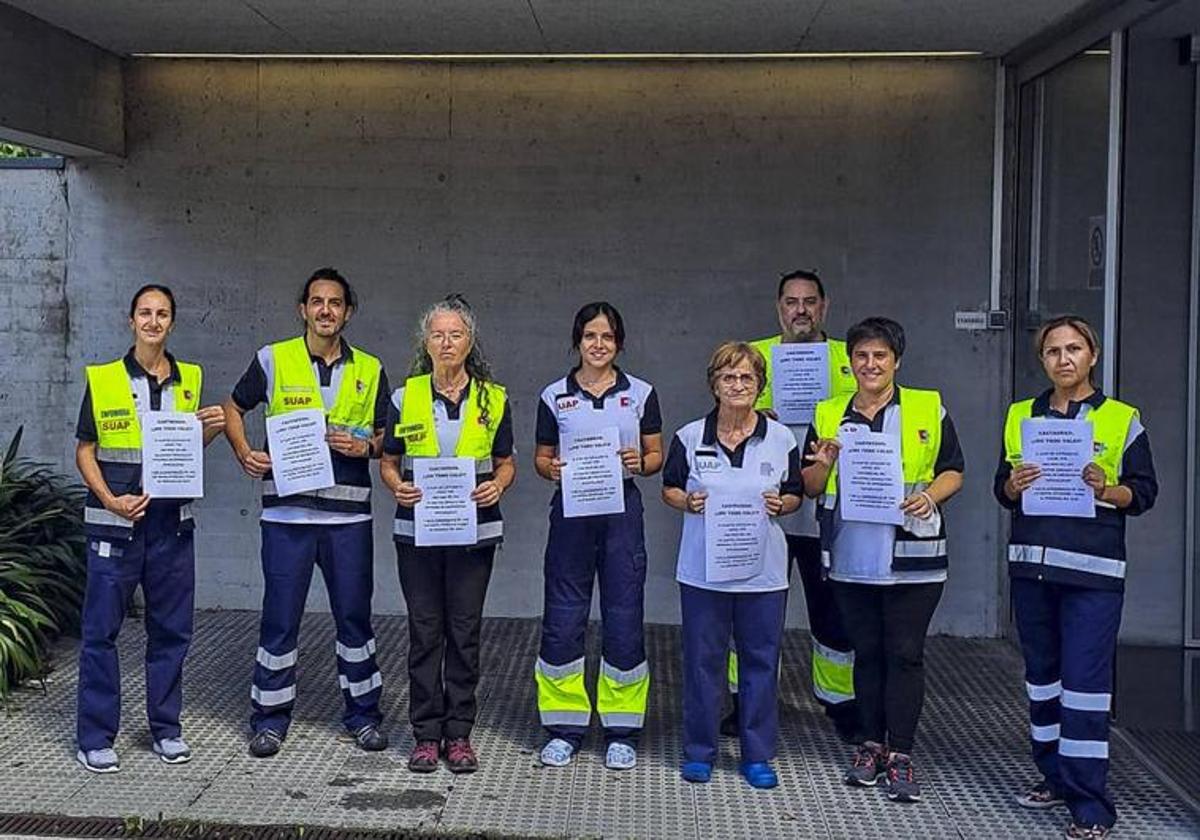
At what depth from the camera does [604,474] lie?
17.3 ft

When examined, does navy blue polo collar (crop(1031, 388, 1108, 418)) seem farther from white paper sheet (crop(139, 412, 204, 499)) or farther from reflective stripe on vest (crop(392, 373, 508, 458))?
white paper sheet (crop(139, 412, 204, 499))

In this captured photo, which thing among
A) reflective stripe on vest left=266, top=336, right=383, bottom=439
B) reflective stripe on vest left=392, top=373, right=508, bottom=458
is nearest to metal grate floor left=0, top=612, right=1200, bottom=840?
reflective stripe on vest left=392, top=373, right=508, bottom=458

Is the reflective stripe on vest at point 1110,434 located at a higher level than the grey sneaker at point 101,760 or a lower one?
higher

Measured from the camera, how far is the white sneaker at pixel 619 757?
215 inches

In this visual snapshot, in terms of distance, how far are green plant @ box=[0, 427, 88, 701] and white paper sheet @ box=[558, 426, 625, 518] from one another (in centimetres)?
306

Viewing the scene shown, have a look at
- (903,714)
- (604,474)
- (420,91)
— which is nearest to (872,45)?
(420,91)

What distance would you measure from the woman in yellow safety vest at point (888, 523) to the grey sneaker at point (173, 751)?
9.06ft

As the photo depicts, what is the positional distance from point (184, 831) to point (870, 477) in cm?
284

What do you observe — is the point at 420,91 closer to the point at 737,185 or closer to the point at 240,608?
the point at 737,185

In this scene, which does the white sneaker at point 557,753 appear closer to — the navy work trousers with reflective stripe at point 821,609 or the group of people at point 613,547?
the group of people at point 613,547

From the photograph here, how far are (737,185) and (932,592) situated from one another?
3510 millimetres

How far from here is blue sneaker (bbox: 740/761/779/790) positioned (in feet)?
17.3

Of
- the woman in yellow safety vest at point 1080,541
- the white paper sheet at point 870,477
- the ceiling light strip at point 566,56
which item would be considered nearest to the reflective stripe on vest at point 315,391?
the white paper sheet at point 870,477

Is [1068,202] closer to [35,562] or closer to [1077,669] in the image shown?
[1077,669]
